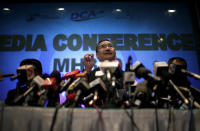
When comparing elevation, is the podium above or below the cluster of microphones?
below

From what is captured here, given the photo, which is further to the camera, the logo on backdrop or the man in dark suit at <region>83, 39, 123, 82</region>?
the logo on backdrop

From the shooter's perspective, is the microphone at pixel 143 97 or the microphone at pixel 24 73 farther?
the microphone at pixel 24 73

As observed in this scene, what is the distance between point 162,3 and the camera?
121 inches

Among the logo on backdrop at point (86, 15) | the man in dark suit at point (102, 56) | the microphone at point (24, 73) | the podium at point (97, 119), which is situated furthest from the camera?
the logo on backdrop at point (86, 15)

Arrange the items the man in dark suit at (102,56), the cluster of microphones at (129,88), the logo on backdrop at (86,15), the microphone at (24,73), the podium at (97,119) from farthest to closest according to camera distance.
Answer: the logo on backdrop at (86,15), the man in dark suit at (102,56), the microphone at (24,73), the cluster of microphones at (129,88), the podium at (97,119)

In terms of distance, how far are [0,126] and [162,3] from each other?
3086 millimetres

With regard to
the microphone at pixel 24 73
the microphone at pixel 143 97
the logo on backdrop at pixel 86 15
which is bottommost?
the microphone at pixel 143 97

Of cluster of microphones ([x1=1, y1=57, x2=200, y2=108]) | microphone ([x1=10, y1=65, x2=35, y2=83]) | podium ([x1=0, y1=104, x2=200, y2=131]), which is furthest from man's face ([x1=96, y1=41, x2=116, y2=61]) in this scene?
podium ([x1=0, y1=104, x2=200, y2=131])

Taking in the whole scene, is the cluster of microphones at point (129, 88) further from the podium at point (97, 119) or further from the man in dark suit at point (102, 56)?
the man in dark suit at point (102, 56)

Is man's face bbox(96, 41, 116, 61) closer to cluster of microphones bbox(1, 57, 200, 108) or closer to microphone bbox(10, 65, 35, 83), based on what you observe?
cluster of microphones bbox(1, 57, 200, 108)

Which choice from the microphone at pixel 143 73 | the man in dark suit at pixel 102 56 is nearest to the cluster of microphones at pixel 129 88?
the microphone at pixel 143 73

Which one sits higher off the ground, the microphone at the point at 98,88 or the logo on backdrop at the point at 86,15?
the logo on backdrop at the point at 86,15

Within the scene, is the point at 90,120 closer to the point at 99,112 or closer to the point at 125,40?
the point at 99,112

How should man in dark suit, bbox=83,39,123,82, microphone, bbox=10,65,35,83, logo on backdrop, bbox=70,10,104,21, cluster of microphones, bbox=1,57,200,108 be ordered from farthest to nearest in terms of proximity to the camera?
logo on backdrop, bbox=70,10,104,21, man in dark suit, bbox=83,39,123,82, microphone, bbox=10,65,35,83, cluster of microphones, bbox=1,57,200,108
